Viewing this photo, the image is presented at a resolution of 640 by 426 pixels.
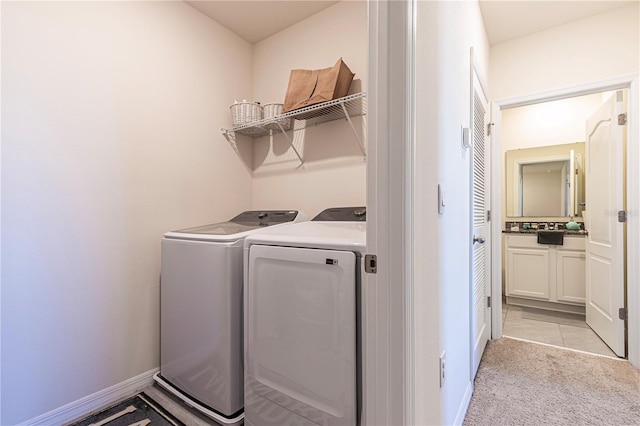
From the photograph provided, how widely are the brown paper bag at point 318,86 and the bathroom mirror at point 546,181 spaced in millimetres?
2787

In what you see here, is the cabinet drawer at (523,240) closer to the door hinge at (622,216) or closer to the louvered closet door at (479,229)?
the door hinge at (622,216)

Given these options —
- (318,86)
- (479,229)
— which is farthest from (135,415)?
(479,229)

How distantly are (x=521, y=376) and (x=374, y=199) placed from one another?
6.19 feet

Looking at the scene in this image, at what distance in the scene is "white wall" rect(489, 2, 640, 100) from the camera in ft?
6.46

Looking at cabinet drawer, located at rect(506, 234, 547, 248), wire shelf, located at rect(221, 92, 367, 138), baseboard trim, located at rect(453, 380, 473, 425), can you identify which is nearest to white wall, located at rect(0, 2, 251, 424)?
wire shelf, located at rect(221, 92, 367, 138)

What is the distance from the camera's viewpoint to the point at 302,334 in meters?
1.11

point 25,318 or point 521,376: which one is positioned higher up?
point 25,318

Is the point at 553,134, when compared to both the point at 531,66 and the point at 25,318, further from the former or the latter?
the point at 25,318

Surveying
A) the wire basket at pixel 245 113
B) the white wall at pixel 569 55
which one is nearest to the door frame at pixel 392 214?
the wire basket at pixel 245 113

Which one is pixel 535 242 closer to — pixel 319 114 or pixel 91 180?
pixel 319 114

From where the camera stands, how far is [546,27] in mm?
2209

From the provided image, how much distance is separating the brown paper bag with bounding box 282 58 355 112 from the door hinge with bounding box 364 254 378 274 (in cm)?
126

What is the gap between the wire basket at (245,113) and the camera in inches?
83.6

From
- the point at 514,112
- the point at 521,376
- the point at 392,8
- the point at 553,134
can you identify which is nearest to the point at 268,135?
the point at 392,8
